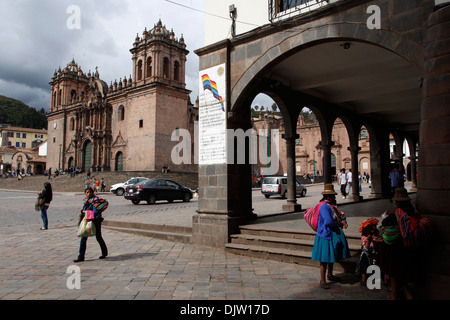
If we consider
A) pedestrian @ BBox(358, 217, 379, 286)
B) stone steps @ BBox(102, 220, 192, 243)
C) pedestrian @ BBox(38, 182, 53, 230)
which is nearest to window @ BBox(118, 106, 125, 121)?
pedestrian @ BBox(38, 182, 53, 230)

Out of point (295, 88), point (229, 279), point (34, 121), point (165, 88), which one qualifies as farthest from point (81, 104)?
point (34, 121)

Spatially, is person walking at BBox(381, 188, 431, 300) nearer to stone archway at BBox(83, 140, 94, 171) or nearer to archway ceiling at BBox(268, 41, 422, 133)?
archway ceiling at BBox(268, 41, 422, 133)

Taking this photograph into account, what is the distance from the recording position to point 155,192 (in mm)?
18172

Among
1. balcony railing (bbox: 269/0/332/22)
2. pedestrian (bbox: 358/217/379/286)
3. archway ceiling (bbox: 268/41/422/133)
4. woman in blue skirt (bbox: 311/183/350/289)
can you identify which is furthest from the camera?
archway ceiling (bbox: 268/41/422/133)

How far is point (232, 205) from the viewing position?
7.55 m

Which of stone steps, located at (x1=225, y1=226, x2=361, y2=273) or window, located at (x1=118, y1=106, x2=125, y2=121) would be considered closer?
stone steps, located at (x1=225, y1=226, x2=361, y2=273)

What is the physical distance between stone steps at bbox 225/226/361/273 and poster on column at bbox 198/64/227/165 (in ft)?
5.95

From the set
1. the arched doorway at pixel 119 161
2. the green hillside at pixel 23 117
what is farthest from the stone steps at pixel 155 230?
the green hillside at pixel 23 117

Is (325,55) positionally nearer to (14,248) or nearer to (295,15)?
(295,15)

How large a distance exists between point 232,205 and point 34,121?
119845 millimetres

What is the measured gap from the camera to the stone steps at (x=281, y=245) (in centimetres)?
555

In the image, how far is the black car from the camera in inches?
692

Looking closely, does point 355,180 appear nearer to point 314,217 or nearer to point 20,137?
point 314,217
